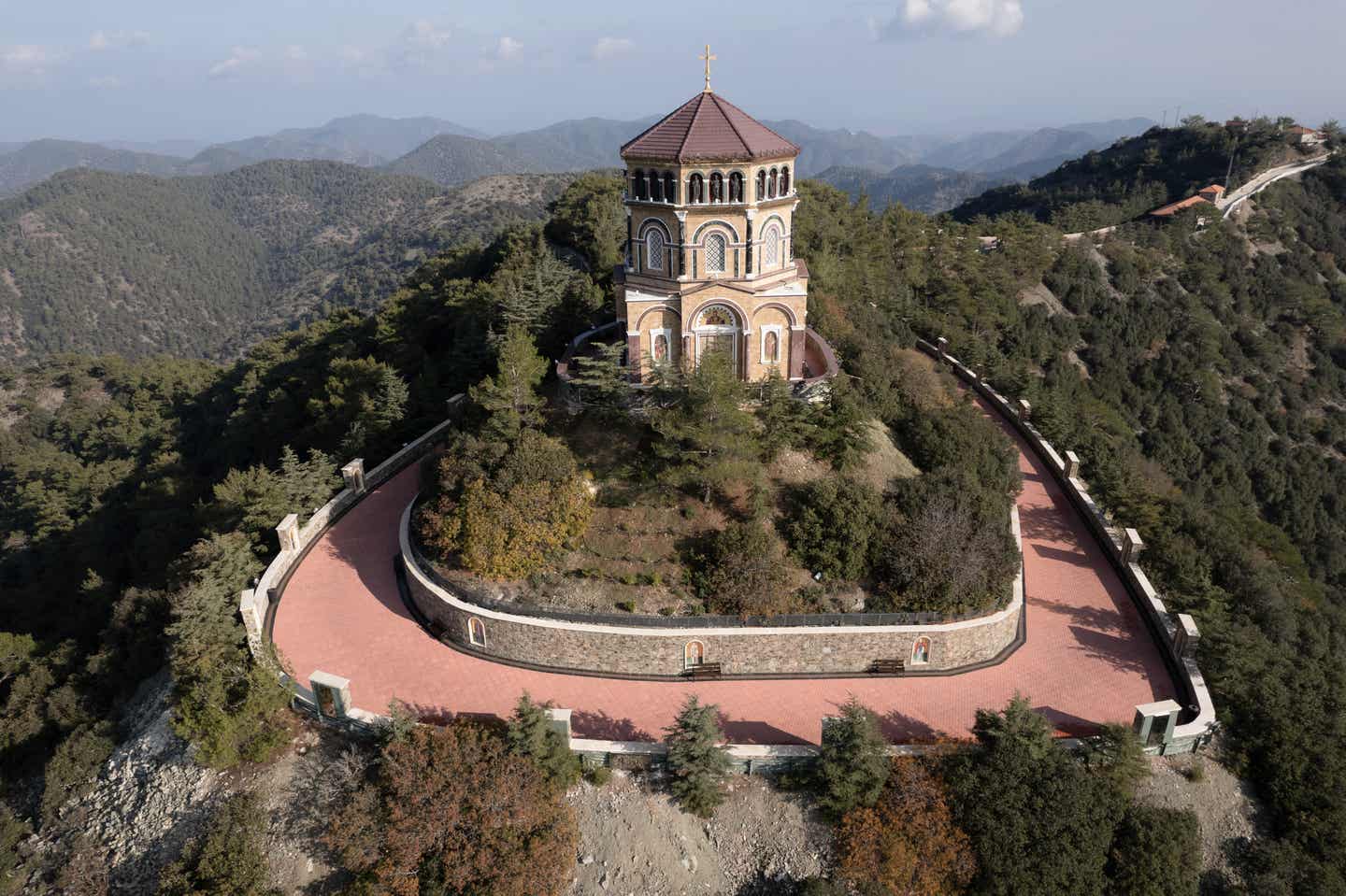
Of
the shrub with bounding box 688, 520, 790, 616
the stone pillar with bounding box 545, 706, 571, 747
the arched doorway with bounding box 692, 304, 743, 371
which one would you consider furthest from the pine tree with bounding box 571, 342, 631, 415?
the stone pillar with bounding box 545, 706, 571, 747

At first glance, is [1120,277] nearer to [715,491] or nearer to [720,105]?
[720,105]

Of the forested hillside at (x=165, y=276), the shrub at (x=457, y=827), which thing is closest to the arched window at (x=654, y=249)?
the shrub at (x=457, y=827)

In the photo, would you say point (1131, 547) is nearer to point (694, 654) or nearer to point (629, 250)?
point (694, 654)

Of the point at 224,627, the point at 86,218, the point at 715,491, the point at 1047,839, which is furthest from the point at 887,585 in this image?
the point at 86,218

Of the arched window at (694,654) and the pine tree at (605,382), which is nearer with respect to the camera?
the arched window at (694,654)

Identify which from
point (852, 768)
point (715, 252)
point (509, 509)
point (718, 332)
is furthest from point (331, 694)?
point (715, 252)

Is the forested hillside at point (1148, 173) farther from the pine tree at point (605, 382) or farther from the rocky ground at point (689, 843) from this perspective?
the rocky ground at point (689, 843)
